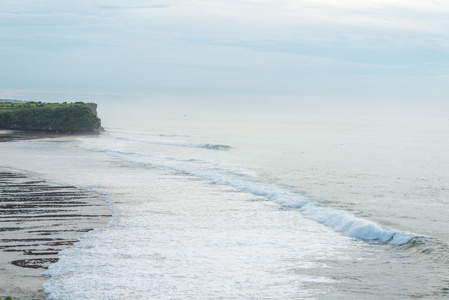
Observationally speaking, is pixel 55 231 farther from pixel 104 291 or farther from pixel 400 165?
pixel 400 165

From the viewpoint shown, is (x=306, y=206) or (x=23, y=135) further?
(x=23, y=135)

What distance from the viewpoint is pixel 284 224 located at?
47.7ft

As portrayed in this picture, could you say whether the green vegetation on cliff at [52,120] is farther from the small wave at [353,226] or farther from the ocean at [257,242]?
the small wave at [353,226]

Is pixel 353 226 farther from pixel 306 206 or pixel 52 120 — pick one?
pixel 52 120

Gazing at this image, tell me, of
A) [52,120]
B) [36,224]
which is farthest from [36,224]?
[52,120]

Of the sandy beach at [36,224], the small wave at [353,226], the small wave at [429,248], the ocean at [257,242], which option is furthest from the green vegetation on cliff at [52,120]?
the small wave at [429,248]

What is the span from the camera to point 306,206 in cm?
1752

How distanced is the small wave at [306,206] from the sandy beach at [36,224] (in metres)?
6.26

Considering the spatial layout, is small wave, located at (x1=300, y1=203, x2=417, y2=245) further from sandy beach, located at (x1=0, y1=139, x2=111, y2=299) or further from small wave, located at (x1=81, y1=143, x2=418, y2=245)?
sandy beach, located at (x1=0, y1=139, x2=111, y2=299)

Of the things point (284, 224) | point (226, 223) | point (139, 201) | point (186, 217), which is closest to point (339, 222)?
point (284, 224)

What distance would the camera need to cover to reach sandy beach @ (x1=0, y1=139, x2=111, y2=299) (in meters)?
8.93

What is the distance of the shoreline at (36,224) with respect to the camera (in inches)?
351

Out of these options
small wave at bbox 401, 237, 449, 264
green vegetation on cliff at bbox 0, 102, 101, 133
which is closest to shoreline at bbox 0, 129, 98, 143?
green vegetation on cliff at bbox 0, 102, 101, 133

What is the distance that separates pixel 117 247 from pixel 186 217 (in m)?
3.99
